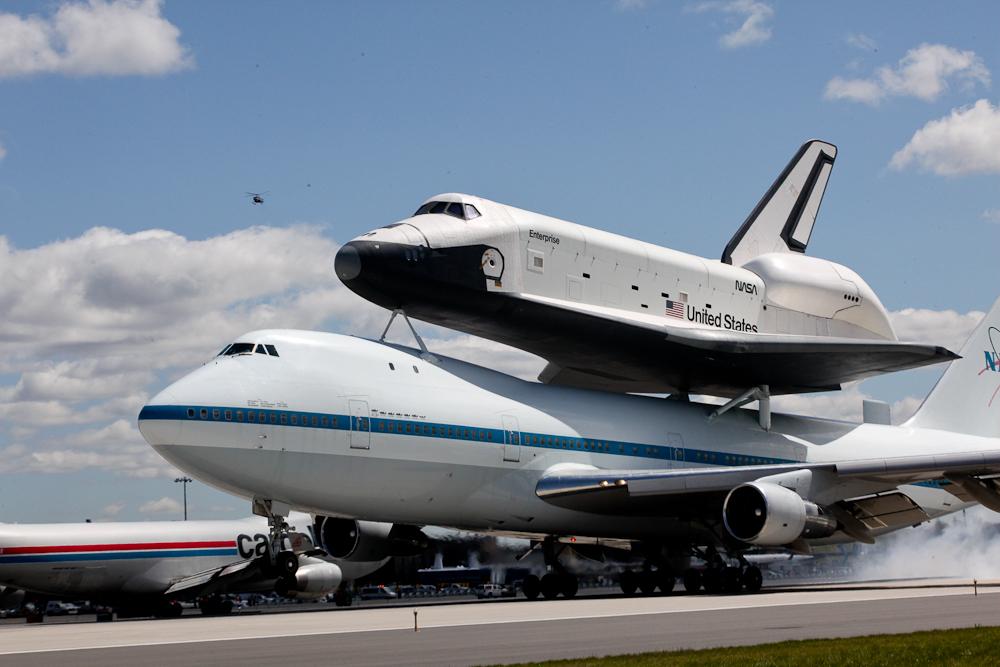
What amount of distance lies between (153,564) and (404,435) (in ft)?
74.4

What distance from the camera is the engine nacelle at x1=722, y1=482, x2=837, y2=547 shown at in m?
24.1

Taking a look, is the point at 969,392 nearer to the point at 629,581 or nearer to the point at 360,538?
the point at 629,581

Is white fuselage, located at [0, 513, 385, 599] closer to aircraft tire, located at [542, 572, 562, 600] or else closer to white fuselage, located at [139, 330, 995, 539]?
aircraft tire, located at [542, 572, 562, 600]

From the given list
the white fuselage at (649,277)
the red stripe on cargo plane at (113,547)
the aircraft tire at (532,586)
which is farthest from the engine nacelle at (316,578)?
the white fuselage at (649,277)

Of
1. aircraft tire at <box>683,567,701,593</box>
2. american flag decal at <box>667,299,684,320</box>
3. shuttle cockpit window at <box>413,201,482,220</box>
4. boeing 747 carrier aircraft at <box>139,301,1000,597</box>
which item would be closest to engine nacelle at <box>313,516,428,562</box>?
boeing 747 carrier aircraft at <box>139,301,1000,597</box>

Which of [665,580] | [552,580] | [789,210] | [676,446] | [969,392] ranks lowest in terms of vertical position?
[665,580]

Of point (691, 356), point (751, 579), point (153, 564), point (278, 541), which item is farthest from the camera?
point (153, 564)

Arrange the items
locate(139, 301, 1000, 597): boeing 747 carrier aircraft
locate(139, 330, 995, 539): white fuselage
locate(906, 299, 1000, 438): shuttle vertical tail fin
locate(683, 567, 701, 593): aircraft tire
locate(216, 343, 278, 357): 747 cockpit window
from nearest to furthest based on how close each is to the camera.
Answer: locate(139, 330, 995, 539): white fuselage
locate(139, 301, 1000, 597): boeing 747 carrier aircraft
locate(216, 343, 278, 357): 747 cockpit window
locate(683, 567, 701, 593): aircraft tire
locate(906, 299, 1000, 438): shuttle vertical tail fin

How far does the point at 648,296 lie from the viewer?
28906 millimetres

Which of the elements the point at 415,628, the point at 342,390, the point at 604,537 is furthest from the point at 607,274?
the point at 415,628

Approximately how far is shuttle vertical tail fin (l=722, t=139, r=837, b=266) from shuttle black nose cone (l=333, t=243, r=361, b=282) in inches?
531

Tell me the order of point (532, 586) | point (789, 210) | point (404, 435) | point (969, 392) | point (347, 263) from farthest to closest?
point (969, 392)
point (789, 210)
point (532, 586)
point (347, 263)
point (404, 435)

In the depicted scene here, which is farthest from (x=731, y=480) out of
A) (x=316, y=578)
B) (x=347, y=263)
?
(x=316, y=578)

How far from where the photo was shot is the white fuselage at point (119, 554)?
40.2m
